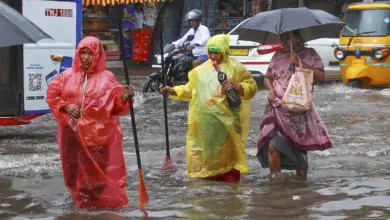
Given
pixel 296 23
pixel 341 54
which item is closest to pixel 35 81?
pixel 296 23

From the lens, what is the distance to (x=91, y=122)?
271 inches

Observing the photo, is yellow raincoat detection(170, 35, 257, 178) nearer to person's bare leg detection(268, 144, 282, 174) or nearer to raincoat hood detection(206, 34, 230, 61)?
raincoat hood detection(206, 34, 230, 61)

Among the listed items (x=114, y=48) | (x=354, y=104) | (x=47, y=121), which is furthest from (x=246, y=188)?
(x=114, y=48)

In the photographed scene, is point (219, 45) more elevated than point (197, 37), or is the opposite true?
point (219, 45)

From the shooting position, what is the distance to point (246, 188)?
27.2 feet

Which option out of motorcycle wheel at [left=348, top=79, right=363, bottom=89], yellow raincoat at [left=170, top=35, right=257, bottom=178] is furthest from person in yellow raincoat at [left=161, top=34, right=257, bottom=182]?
motorcycle wheel at [left=348, top=79, right=363, bottom=89]

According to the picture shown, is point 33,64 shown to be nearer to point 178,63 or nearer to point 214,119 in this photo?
point 214,119

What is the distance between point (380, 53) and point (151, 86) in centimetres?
472

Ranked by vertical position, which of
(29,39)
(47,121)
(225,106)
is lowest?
(47,121)

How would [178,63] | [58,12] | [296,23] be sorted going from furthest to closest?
[178,63]
[58,12]
[296,23]

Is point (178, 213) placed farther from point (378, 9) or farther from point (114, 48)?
point (114, 48)

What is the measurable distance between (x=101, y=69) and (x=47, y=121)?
7173mm

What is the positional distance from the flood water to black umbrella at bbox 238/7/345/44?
142cm

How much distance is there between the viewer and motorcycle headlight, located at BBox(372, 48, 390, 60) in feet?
59.0
